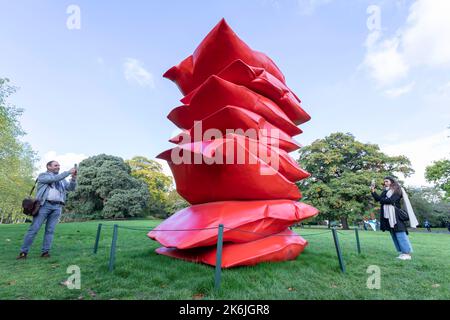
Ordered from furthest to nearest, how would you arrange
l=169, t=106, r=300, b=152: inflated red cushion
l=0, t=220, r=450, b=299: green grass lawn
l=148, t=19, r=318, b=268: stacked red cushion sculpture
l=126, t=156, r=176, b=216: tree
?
l=126, t=156, r=176, b=216: tree < l=169, t=106, r=300, b=152: inflated red cushion < l=148, t=19, r=318, b=268: stacked red cushion sculpture < l=0, t=220, r=450, b=299: green grass lawn

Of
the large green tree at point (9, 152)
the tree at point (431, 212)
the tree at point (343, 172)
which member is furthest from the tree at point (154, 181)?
the tree at point (431, 212)

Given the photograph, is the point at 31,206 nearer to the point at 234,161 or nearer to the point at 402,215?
the point at 234,161

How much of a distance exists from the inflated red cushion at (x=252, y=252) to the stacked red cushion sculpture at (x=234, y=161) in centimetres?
2

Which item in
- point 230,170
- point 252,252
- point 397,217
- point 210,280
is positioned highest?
point 230,170

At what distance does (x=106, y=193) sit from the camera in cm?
2808

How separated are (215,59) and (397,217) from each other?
19.3 feet

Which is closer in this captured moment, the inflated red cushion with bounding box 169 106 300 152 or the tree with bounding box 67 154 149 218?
the inflated red cushion with bounding box 169 106 300 152

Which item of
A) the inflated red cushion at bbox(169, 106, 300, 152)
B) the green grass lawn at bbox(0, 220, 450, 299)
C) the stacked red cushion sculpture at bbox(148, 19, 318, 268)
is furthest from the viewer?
the inflated red cushion at bbox(169, 106, 300, 152)

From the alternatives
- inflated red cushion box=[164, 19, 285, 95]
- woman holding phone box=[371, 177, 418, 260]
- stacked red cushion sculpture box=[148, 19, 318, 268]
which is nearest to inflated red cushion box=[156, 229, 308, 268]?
stacked red cushion sculpture box=[148, 19, 318, 268]

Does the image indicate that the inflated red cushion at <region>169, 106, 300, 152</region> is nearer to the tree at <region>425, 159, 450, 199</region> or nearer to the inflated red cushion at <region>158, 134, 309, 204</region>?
the inflated red cushion at <region>158, 134, 309, 204</region>

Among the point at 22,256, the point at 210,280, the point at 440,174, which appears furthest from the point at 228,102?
the point at 440,174

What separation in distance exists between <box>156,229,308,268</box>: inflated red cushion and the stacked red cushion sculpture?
0.02 m

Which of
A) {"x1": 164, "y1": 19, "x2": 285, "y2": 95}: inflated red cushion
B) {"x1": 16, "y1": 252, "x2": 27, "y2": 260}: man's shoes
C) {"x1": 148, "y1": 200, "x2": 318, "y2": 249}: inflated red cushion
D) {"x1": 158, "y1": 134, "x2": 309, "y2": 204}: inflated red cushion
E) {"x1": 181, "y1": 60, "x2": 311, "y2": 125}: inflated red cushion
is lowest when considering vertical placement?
{"x1": 16, "y1": 252, "x2": 27, "y2": 260}: man's shoes

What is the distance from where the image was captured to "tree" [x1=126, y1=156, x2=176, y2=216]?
3671 cm
